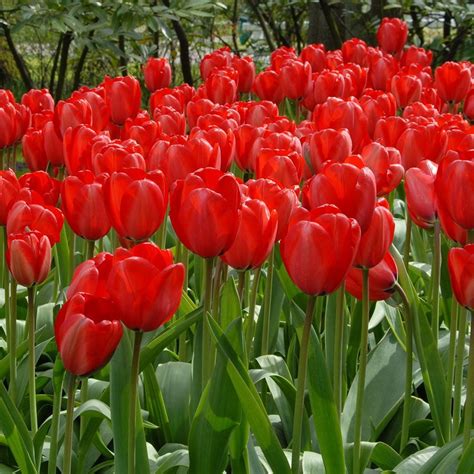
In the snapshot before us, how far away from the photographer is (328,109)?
2.43 metres

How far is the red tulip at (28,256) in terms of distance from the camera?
1.56m

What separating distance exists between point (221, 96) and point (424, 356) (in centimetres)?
166

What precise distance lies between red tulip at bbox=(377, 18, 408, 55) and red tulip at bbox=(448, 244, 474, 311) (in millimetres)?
3434

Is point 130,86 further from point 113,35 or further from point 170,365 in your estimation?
point 113,35

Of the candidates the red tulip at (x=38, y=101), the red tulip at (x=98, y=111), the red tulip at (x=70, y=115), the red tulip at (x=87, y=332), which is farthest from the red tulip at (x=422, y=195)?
the red tulip at (x=38, y=101)

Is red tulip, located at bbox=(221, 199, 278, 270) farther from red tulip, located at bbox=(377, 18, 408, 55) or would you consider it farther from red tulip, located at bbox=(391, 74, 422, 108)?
red tulip, located at bbox=(377, 18, 408, 55)

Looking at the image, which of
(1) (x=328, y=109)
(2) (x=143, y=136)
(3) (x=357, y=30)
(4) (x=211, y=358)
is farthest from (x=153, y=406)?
(3) (x=357, y=30)

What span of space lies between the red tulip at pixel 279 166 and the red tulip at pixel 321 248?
1.74ft

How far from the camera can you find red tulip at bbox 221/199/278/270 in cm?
152

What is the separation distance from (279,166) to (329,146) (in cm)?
19

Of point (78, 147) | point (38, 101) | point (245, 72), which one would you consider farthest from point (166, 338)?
point (245, 72)

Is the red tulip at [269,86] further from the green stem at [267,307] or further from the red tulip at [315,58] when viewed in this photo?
the green stem at [267,307]

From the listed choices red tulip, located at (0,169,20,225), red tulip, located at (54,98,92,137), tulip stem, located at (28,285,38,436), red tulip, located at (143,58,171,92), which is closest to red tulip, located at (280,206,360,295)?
tulip stem, located at (28,285,38,436)

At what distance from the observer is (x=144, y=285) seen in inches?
50.5
